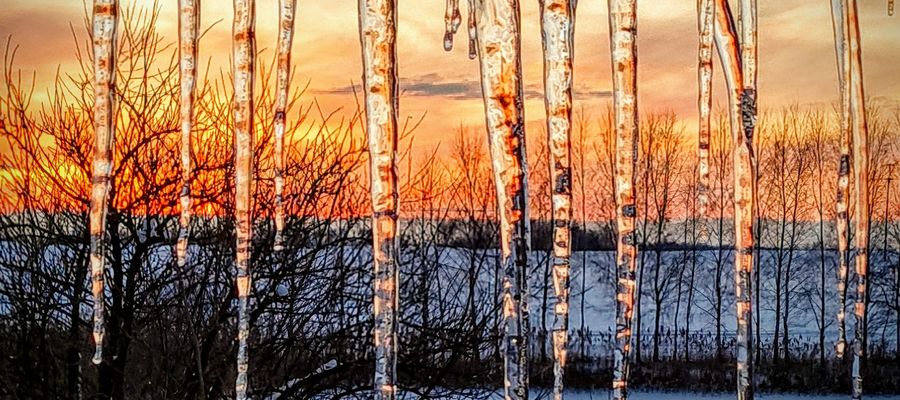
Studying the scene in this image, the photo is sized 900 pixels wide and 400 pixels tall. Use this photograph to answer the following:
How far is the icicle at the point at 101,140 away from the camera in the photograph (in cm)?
102

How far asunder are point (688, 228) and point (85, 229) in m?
12.8

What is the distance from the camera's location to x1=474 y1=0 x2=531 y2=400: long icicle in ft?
2.62

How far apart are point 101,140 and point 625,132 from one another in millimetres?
579

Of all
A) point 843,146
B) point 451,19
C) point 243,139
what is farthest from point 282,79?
point 843,146

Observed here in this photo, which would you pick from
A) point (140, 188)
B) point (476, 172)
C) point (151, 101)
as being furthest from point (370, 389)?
point (476, 172)

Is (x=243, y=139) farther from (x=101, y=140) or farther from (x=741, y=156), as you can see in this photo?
(x=741, y=156)

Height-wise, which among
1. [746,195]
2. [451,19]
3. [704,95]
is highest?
[451,19]

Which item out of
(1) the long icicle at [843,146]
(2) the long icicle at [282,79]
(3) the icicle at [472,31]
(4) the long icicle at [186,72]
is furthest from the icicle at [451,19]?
(1) the long icicle at [843,146]

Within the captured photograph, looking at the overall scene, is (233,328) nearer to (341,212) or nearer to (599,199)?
(341,212)

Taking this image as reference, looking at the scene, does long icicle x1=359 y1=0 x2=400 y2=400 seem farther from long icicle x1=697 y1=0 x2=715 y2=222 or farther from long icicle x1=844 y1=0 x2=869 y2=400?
long icicle x1=844 y1=0 x2=869 y2=400

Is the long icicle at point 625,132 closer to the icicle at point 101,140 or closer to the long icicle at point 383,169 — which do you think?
the long icicle at point 383,169

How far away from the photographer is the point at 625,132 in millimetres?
881

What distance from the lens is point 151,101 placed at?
5.29 m

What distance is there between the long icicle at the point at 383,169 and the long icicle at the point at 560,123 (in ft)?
0.49
